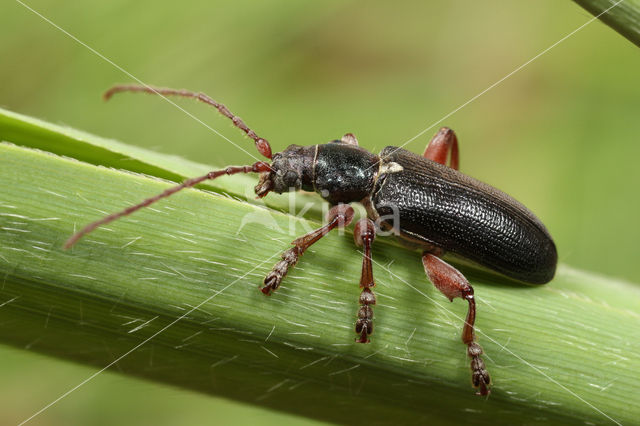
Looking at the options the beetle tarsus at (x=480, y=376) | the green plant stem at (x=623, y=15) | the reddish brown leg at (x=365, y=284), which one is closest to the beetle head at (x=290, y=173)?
the reddish brown leg at (x=365, y=284)

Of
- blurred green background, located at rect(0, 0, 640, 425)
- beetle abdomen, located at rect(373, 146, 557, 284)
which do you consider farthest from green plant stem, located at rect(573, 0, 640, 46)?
blurred green background, located at rect(0, 0, 640, 425)

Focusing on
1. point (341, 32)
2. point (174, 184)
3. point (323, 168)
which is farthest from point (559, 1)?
point (174, 184)

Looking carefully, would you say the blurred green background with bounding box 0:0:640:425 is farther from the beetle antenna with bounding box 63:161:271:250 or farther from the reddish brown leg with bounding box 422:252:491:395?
the reddish brown leg with bounding box 422:252:491:395

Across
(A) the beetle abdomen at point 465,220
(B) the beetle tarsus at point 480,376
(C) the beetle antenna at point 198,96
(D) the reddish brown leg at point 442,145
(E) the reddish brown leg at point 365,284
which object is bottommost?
(B) the beetle tarsus at point 480,376

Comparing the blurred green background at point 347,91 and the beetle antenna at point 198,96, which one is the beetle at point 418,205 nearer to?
the beetle antenna at point 198,96

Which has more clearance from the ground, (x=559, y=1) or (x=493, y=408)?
(x=559, y=1)

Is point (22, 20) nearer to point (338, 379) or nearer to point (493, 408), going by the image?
point (338, 379)

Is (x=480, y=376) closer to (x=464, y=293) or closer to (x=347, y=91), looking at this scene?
(x=464, y=293)
